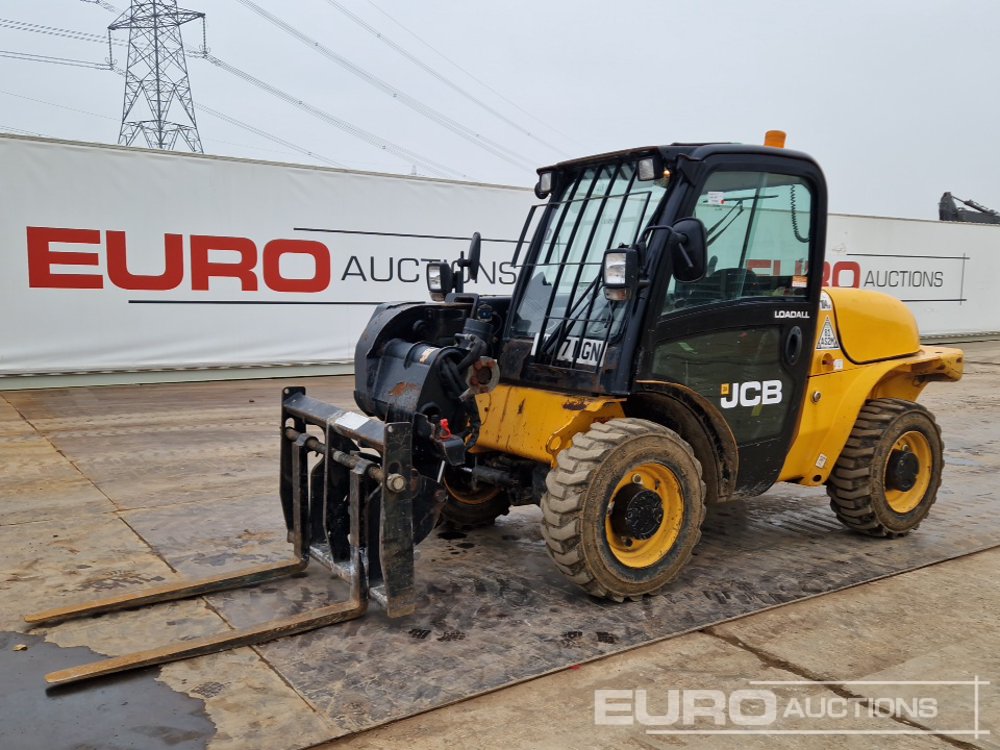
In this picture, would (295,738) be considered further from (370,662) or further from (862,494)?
(862,494)

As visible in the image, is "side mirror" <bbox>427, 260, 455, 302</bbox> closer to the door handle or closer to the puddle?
the door handle

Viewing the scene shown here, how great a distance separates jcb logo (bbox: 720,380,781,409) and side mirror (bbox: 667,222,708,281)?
2.70 ft

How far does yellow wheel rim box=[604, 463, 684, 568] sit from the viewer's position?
14.4 ft

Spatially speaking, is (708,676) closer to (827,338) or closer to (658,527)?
(658,527)

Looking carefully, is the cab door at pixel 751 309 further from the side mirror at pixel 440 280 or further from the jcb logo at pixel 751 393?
the side mirror at pixel 440 280

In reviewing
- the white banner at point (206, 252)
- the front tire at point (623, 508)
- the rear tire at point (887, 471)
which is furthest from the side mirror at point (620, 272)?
the white banner at point (206, 252)

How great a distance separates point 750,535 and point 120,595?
12.2ft

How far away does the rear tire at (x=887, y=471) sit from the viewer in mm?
5430

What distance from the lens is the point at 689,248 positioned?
168 inches

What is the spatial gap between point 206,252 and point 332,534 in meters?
8.90

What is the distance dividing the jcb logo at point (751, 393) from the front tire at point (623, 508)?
1.64 ft

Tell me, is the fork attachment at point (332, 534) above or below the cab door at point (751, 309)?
below

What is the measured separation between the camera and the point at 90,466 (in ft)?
24.1

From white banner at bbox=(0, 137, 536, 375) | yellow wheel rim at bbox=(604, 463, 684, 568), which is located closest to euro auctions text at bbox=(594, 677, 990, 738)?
yellow wheel rim at bbox=(604, 463, 684, 568)
